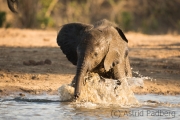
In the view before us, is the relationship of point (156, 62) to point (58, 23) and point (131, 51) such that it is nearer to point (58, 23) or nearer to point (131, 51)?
point (131, 51)

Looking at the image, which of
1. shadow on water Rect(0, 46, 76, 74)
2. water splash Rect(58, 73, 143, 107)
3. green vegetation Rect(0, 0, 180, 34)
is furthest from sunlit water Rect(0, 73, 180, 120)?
green vegetation Rect(0, 0, 180, 34)

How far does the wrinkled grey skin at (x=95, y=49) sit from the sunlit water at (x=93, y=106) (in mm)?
391

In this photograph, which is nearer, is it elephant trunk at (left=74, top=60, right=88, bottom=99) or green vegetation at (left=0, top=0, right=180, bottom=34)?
elephant trunk at (left=74, top=60, right=88, bottom=99)

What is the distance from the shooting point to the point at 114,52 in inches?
332

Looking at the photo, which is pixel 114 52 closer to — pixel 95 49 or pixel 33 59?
pixel 95 49

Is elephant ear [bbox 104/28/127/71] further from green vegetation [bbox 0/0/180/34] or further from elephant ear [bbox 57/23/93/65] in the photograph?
green vegetation [bbox 0/0/180/34]

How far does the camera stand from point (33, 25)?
845 inches

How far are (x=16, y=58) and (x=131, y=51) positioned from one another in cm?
309

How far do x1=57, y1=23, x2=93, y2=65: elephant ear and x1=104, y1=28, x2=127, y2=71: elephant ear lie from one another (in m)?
→ 0.39

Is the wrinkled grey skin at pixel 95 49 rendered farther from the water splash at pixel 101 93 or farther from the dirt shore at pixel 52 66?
the dirt shore at pixel 52 66

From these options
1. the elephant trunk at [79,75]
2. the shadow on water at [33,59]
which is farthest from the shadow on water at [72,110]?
the shadow on water at [33,59]

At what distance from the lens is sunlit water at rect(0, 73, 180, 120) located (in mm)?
8320

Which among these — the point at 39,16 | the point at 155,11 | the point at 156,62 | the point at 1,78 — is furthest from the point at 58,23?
the point at 1,78

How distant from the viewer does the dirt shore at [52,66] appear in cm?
1067
